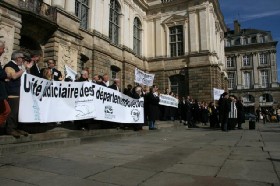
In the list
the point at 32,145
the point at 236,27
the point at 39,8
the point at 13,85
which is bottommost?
the point at 32,145

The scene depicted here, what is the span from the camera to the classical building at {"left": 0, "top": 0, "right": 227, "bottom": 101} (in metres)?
15.4

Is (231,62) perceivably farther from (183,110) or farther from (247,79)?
(183,110)

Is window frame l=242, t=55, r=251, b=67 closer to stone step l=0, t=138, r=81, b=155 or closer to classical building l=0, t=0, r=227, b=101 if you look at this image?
classical building l=0, t=0, r=227, b=101

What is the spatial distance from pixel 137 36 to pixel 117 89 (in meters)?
21.3

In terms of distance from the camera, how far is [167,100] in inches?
664

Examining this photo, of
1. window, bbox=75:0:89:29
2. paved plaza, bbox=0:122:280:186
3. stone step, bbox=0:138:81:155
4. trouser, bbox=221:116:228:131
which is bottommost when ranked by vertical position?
paved plaza, bbox=0:122:280:186

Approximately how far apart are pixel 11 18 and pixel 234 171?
11.8m

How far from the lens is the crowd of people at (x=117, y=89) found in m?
6.00

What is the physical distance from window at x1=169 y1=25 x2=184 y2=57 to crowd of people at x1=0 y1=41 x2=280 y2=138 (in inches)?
490

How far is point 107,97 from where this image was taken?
31.1 feet

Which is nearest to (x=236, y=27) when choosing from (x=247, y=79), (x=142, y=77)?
(x=247, y=79)

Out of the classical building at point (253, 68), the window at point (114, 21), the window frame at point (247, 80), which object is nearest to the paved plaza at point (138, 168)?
the window at point (114, 21)

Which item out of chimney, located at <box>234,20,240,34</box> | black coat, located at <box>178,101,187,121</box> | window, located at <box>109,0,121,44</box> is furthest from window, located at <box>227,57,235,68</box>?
black coat, located at <box>178,101,187,121</box>

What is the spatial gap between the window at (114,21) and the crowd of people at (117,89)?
1061 cm
